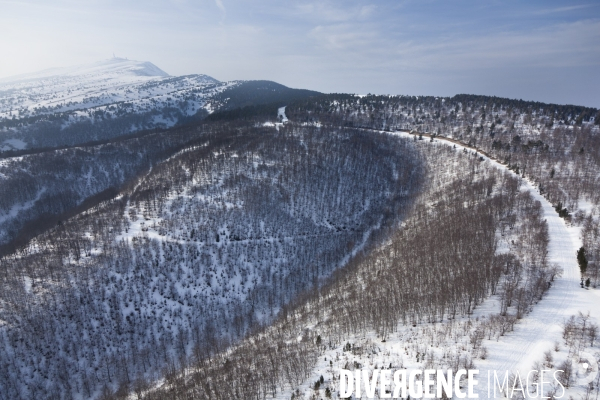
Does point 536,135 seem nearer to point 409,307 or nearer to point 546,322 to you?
point 409,307

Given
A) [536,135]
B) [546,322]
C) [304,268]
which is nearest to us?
[546,322]

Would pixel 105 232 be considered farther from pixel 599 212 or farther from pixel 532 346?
pixel 599 212

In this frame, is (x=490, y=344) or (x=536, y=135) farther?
(x=536, y=135)

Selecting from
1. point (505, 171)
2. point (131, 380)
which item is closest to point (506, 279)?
point (131, 380)

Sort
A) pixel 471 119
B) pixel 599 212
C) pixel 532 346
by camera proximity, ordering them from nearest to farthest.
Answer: pixel 532 346, pixel 599 212, pixel 471 119

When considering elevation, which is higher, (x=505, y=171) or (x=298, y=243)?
(x=505, y=171)

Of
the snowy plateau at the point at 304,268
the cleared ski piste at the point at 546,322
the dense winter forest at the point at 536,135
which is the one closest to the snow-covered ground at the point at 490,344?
the cleared ski piste at the point at 546,322

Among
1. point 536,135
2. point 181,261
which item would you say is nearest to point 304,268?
point 181,261

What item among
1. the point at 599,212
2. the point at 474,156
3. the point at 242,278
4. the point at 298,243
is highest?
the point at 474,156
